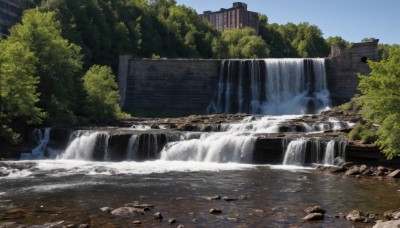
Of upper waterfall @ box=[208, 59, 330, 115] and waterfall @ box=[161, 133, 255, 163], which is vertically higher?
upper waterfall @ box=[208, 59, 330, 115]

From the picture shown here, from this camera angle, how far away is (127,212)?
1541 centimetres

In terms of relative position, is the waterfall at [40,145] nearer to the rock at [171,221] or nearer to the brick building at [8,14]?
the rock at [171,221]

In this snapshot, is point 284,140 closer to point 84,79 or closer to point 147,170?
point 147,170

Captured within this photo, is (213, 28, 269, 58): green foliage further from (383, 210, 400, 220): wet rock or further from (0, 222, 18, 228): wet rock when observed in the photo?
(0, 222, 18, 228): wet rock

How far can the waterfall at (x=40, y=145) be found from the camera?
32.7 m

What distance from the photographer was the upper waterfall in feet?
187

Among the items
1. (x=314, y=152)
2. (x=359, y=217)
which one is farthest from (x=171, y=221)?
(x=314, y=152)

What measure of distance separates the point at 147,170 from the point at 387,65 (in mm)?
14405

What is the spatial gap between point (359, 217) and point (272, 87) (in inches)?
1760

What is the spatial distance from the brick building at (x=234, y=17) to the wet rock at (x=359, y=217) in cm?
13954

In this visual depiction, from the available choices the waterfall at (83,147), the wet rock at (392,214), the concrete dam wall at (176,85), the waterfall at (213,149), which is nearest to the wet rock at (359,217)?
the wet rock at (392,214)

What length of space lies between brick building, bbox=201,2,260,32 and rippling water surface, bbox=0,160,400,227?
131m

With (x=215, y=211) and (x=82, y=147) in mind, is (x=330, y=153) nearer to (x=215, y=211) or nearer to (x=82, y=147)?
(x=215, y=211)

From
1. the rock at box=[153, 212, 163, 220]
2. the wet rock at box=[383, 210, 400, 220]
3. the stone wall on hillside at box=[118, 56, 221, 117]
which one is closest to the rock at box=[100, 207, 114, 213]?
the rock at box=[153, 212, 163, 220]
